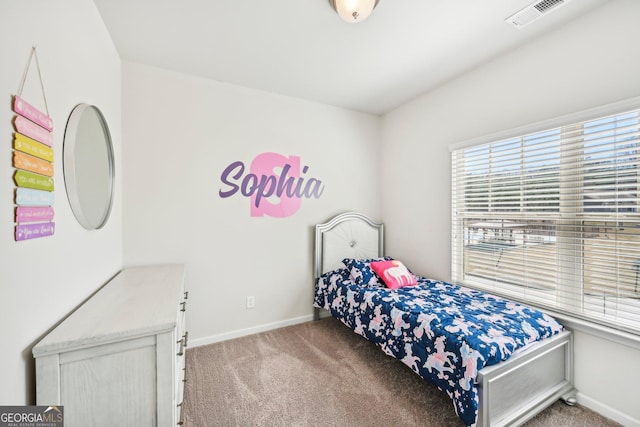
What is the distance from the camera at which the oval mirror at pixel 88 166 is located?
1222mm

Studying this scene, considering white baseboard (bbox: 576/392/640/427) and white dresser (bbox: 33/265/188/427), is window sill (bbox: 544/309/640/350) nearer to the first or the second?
white baseboard (bbox: 576/392/640/427)

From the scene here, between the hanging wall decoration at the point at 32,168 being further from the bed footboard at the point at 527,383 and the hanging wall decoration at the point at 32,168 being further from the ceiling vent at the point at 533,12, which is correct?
the ceiling vent at the point at 533,12

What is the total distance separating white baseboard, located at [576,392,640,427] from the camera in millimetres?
1514

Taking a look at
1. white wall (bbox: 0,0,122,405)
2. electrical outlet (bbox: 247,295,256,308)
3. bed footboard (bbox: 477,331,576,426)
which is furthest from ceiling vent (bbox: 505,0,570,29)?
electrical outlet (bbox: 247,295,256,308)

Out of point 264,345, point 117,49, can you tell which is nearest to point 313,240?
point 264,345

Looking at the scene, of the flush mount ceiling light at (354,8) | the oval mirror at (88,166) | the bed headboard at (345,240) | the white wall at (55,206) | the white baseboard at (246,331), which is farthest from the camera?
the bed headboard at (345,240)

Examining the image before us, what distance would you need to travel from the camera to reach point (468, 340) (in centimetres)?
143

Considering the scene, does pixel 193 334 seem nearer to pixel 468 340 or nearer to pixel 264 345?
pixel 264 345

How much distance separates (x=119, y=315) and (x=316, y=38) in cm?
207

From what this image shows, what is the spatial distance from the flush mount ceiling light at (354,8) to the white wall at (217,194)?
1.32 meters

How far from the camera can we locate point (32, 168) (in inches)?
36.6

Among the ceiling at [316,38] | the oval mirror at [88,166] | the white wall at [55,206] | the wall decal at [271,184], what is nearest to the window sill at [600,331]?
the ceiling at [316,38]

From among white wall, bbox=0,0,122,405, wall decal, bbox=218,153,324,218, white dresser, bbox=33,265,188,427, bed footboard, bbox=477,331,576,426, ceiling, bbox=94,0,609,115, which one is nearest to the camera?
white wall, bbox=0,0,122,405

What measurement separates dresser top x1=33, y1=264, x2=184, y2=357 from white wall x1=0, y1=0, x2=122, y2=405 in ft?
0.20
